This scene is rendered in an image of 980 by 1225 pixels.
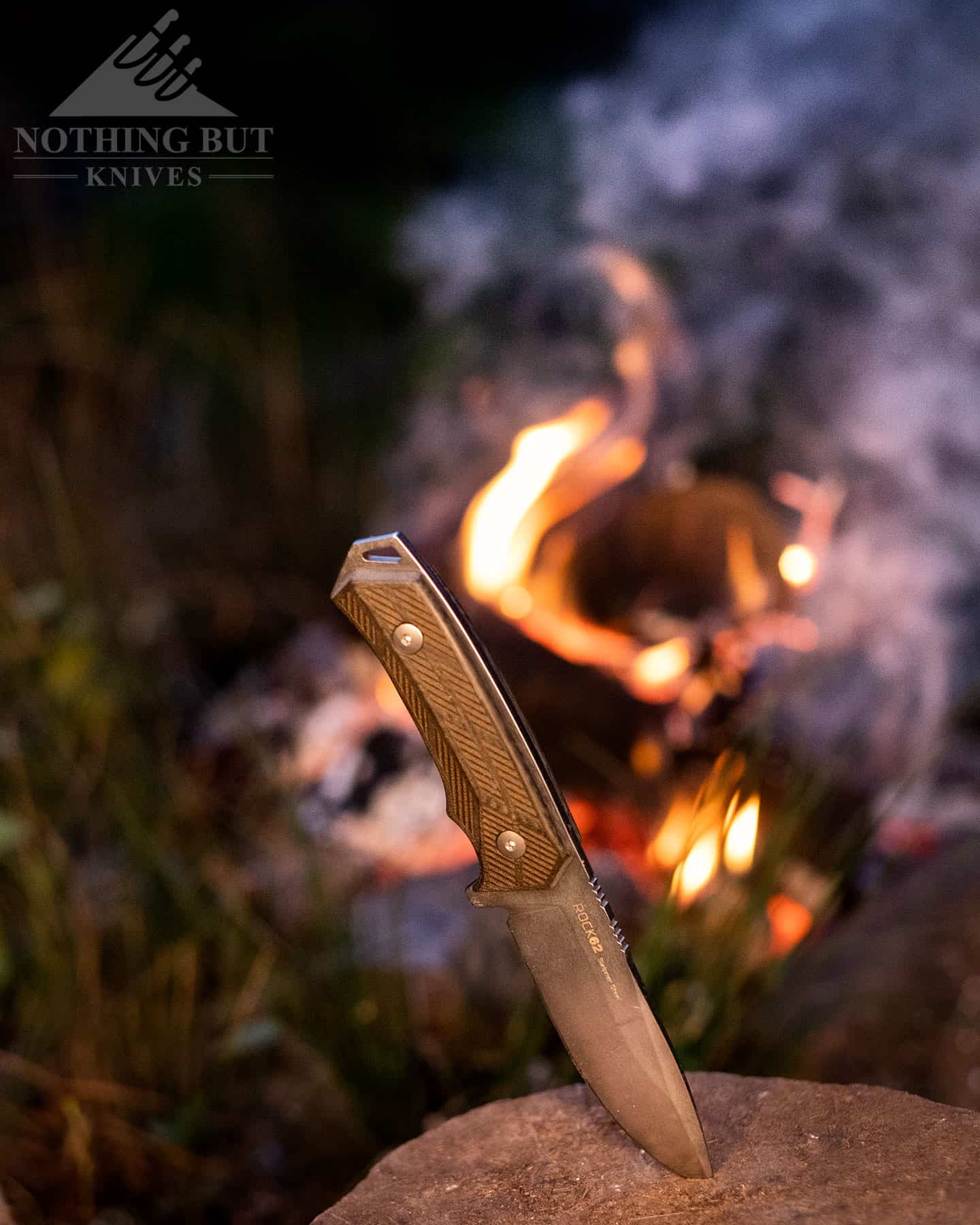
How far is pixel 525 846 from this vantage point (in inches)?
43.3

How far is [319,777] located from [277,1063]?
852 mm

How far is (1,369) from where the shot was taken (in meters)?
3.28

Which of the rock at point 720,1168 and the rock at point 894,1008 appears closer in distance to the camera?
the rock at point 720,1168

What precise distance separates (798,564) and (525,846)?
1.06 meters

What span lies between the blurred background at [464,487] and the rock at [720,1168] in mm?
758

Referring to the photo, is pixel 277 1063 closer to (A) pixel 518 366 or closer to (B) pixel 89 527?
(B) pixel 89 527

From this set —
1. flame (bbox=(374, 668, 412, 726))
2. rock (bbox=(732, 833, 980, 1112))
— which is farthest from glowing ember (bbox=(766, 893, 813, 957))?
flame (bbox=(374, 668, 412, 726))

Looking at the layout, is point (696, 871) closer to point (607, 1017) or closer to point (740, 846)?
point (740, 846)

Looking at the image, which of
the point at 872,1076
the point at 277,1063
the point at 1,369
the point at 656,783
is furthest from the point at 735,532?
the point at 1,369

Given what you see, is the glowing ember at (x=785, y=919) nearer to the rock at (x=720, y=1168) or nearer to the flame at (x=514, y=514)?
the flame at (x=514, y=514)

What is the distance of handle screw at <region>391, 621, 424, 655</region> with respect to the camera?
1.04 meters

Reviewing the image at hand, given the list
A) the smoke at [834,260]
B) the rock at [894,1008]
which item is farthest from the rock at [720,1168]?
the smoke at [834,260]

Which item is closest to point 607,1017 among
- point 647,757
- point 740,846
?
point 740,846

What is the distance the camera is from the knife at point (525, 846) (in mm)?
1042
